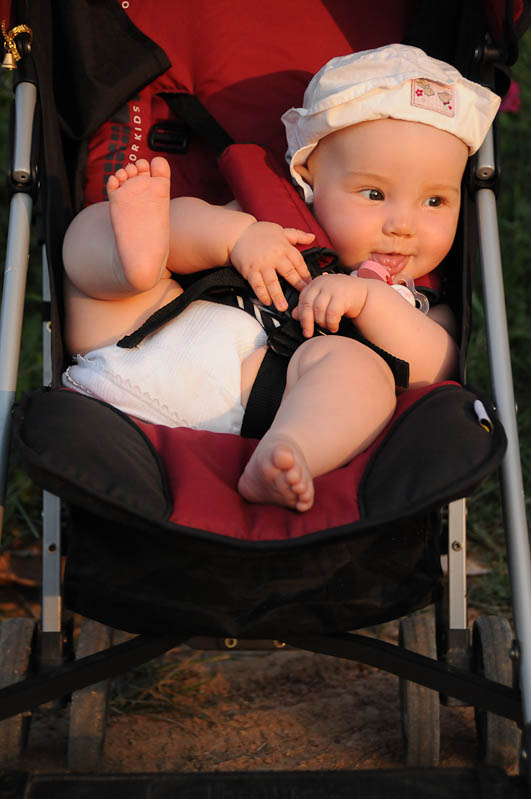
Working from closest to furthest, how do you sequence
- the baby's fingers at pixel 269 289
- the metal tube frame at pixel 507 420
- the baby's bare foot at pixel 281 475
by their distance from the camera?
the baby's bare foot at pixel 281 475 < the metal tube frame at pixel 507 420 < the baby's fingers at pixel 269 289

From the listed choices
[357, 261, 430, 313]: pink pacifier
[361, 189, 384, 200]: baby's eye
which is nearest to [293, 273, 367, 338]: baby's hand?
[357, 261, 430, 313]: pink pacifier

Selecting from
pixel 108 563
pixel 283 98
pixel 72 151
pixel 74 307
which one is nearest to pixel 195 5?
pixel 283 98

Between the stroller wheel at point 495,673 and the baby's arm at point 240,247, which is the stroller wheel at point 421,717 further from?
the baby's arm at point 240,247

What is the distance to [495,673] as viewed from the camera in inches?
72.9

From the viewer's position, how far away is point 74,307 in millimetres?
1899

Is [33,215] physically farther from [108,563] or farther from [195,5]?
[108,563]

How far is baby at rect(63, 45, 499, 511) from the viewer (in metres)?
1.67

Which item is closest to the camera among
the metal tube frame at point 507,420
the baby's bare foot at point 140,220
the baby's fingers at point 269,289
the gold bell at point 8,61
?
the metal tube frame at point 507,420

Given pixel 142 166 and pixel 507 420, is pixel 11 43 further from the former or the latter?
pixel 507 420

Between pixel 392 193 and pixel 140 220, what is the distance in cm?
52

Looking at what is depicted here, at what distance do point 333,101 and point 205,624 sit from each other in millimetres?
1027

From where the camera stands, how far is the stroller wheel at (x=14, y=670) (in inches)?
72.9

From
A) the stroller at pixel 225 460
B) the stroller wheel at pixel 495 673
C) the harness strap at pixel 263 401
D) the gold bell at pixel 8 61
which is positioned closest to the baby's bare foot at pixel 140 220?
the stroller at pixel 225 460

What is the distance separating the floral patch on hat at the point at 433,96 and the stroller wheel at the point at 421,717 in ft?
3.28
